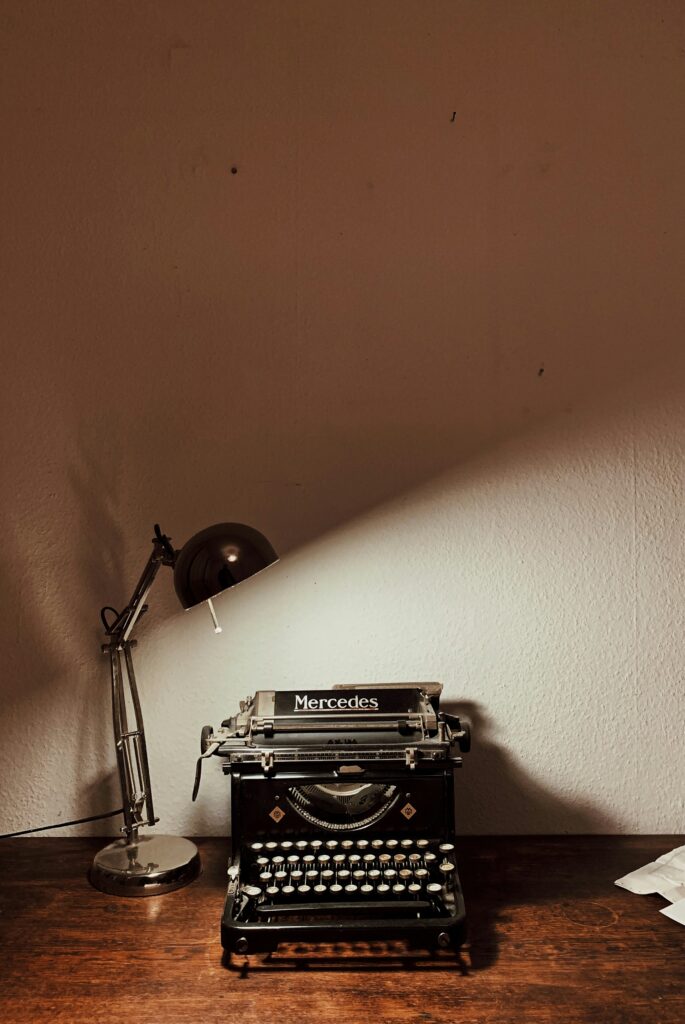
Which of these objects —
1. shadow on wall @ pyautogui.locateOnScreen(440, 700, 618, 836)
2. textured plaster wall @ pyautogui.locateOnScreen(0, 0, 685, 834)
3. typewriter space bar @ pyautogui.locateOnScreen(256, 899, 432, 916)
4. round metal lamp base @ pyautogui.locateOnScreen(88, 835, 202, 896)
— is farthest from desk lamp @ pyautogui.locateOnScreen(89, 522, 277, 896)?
shadow on wall @ pyautogui.locateOnScreen(440, 700, 618, 836)

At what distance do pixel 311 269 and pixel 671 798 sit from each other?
154cm

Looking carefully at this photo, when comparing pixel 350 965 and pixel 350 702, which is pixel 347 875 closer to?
pixel 350 965

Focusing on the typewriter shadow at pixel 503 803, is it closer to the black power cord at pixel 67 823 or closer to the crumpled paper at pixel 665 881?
the crumpled paper at pixel 665 881

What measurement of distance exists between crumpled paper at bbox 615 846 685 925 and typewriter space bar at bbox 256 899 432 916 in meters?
0.47

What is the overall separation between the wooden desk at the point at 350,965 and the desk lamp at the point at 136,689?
40 mm

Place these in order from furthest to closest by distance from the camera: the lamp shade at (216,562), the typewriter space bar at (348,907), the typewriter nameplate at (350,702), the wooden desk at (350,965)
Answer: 1. the typewriter nameplate at (350,702)
2. the lamp shade at (216,562)
3. the typewriter space bar at (348,907)
4. the wooden desk at (350,965)

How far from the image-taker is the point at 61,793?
6.80ft

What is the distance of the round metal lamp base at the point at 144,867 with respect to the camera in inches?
68.5

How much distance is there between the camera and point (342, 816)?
1.67 m

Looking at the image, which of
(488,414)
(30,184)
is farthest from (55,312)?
(488,414)

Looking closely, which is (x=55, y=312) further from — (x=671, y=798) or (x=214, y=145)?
(x=671, y=798)

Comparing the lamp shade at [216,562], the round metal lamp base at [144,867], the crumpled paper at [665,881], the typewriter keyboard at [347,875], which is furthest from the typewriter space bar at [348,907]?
the lamp shade at [216,562]

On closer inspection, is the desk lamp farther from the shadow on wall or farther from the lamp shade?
the shadow on wall

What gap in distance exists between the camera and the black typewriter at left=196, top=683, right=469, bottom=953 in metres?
1.57
